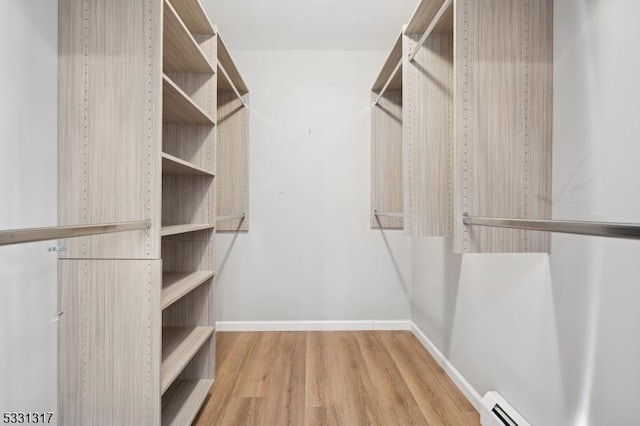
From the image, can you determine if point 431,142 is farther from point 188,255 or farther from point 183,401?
Result: point 183,401

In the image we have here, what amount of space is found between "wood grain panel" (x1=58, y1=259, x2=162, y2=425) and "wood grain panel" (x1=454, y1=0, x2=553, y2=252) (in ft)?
3.99

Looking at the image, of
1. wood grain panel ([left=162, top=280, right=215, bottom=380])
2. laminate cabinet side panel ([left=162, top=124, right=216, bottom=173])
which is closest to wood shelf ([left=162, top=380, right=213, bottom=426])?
wood grain panel ([left=162, top=280, right=215, bottom=380])

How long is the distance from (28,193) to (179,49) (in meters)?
0.96

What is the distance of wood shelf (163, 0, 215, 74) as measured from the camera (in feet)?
4.87

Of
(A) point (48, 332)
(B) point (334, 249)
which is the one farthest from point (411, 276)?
(A) point (48, 332)

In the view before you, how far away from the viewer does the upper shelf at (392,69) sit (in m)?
2.25

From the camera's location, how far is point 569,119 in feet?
4.05

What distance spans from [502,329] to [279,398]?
46.4 inches

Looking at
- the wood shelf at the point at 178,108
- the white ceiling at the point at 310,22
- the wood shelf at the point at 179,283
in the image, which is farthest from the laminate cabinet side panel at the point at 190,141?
the white ceiling at the point at 310,22

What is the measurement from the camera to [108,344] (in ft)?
4.23

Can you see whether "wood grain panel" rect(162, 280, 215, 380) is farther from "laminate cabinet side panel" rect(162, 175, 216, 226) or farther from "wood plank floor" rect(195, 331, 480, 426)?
"laminate cabinet side panel" rect(162, 175, 216, 226)

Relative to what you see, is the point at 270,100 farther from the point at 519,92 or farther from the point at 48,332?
the point at 48,332

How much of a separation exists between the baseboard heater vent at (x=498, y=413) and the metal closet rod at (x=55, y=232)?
165cm

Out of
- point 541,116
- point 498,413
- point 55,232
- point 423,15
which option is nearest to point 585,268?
point 541,116
